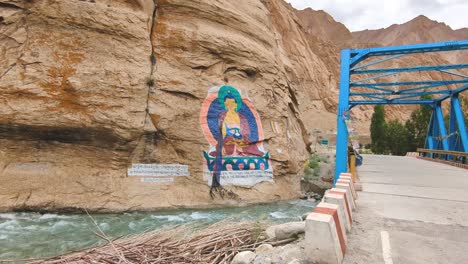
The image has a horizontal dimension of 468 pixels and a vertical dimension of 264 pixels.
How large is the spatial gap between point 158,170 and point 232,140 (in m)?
3.14

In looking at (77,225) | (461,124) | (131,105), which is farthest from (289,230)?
(461,124)

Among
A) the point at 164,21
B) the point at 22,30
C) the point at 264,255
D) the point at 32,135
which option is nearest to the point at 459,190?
the point at 264,255

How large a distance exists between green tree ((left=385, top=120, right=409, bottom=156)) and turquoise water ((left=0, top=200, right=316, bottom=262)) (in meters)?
38.1

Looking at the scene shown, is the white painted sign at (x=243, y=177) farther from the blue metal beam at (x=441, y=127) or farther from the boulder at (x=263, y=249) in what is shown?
the blue metal beam at (x=441, y=127)

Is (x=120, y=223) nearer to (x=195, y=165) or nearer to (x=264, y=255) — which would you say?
(x=195, y=165)

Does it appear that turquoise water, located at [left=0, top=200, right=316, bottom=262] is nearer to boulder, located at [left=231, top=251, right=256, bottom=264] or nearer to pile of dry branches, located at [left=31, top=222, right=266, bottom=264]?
pile of dry branches, located at [left=31, top=222, right=266, bottom=264]

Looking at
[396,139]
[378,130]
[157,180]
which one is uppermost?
[378,130]

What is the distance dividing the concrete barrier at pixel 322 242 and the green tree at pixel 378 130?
157ft

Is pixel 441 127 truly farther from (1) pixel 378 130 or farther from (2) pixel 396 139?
(1) pixel 378 130

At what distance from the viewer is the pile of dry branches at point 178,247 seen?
4746 millimetres

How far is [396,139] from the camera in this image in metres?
45.0

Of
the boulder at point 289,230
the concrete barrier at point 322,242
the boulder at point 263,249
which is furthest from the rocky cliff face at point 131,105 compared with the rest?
the concrete barrier at point 322,242

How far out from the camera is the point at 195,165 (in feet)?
38.5

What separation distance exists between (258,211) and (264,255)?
21.8 ft
